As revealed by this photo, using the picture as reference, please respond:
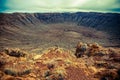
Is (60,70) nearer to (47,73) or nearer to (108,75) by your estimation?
(47,73)

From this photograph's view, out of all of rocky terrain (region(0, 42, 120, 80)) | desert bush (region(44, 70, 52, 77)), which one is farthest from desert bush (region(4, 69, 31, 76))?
desert bush (region(44, 70, 52, 77))

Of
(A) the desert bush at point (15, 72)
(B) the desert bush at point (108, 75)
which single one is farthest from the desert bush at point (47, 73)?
(B) the desert bush at point (108, 75)

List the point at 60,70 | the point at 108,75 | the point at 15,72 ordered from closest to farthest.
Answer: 1. the point at 60,70
2. the point at 15,72
3. the point at 108,75

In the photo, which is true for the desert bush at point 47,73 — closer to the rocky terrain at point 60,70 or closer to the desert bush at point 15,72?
the rocky terrain at point 60,70

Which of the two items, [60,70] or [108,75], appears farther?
[108,75]

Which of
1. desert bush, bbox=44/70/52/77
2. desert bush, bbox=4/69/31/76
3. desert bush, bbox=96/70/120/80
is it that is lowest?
desert bush, bbox=96/70/120/80

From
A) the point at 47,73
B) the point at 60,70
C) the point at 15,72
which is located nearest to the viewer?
the point at 60,70

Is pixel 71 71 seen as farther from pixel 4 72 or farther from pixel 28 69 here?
pixel 4 72

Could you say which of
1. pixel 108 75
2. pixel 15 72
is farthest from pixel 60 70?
pixel 108 75

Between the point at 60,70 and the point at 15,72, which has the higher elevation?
the point at 60,70

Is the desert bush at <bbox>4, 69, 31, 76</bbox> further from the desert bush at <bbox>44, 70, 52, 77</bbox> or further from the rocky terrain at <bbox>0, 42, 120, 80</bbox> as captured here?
the desert bush at <bbox>44, 70, 52, 77</bbox>

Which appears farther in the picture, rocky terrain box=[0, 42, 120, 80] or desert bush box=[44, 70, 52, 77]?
desert bush box=[44, 70, 52, 77]
